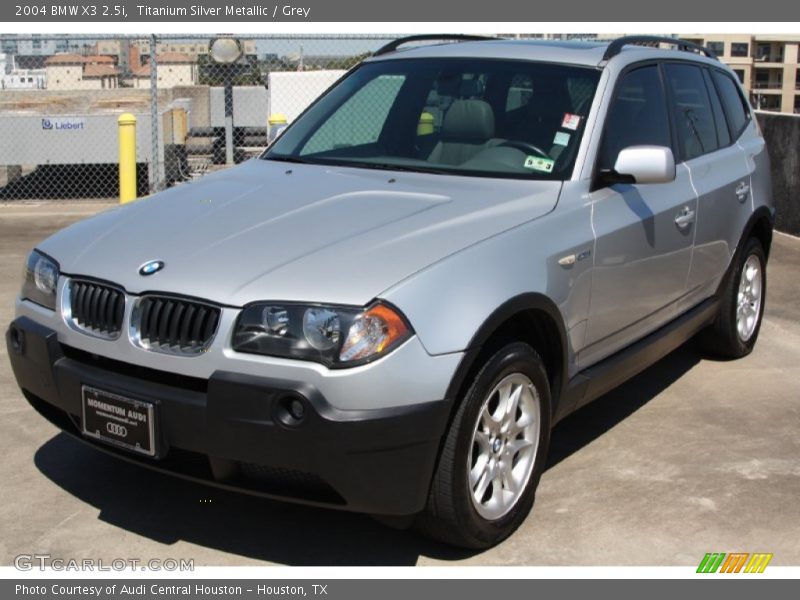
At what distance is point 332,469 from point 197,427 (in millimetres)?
465

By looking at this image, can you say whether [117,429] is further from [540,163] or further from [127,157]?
[127,157]

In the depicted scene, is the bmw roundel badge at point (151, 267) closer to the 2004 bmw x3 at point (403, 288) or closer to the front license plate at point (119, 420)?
the 2004 bmw x3 at point (403, 288)

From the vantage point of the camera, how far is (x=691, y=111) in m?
5.58

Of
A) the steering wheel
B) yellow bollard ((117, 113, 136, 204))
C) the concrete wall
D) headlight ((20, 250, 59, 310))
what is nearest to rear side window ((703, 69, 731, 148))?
the steering wheel

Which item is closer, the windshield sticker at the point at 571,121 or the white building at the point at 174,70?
the windshield sticker at the point at 571,121

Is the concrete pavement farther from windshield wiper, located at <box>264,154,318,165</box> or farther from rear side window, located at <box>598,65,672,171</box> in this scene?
windshield wiper, located at <box>264,154,318,165</box>

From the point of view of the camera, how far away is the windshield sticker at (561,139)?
4520 mm

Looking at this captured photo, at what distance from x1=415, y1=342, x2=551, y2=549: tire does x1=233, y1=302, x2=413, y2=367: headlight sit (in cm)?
42

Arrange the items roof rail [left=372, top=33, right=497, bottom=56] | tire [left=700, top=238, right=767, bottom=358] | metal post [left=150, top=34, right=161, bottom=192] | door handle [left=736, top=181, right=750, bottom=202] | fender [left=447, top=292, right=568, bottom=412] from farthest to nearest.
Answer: metal post [left=150, top=34, right=161, bottom=192]
tire [left=700, top=238, right=767, bottom=358]
door handle [left=736, top=181, right=750, bottom=202]
roof rail [left=372, top=33, right=497, bottom=56]
fender [left=447, top=292, right=568, bottom=412]

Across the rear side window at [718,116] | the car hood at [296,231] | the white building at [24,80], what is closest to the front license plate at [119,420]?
the car hood at [296,231]

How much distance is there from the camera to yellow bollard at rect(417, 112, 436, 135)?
4859 millimetres

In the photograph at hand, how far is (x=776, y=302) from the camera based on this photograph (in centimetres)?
796

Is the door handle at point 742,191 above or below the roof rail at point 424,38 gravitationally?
below

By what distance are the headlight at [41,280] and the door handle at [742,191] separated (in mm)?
3747
